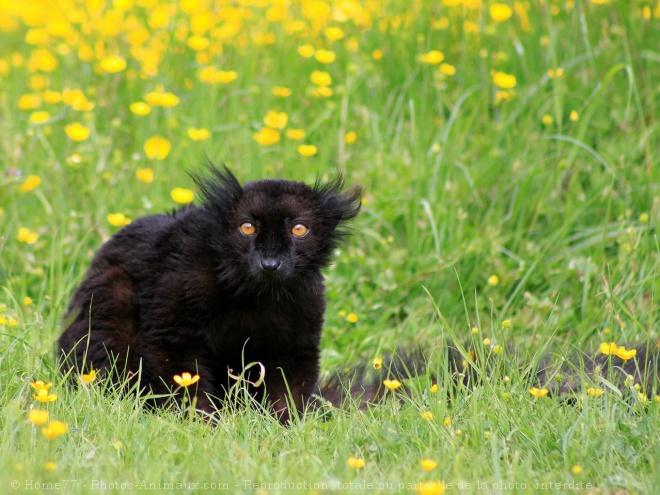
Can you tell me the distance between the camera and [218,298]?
11.9ft

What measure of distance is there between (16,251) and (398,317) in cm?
204

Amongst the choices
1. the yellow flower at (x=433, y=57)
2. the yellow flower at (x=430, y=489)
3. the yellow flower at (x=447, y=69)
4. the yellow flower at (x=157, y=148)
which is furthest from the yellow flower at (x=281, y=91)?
the yellow flower at (x=430, y=489)

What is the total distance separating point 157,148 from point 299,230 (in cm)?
198

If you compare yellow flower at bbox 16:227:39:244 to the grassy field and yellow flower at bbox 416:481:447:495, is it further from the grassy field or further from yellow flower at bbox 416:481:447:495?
yellow flower at bbox 416:481:447:495

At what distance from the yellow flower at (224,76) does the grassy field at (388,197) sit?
6 centimetres

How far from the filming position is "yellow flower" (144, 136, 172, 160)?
17.4 ft

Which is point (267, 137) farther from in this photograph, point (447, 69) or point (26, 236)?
point (26, 236)

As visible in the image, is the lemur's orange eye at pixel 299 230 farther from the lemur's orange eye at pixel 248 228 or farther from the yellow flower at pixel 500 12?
the yellow flower at pixel 500 12

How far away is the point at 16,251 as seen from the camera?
15.6ft

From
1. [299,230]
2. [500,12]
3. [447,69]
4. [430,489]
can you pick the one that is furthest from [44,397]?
[500,12]

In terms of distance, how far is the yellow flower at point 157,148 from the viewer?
5.31 metres

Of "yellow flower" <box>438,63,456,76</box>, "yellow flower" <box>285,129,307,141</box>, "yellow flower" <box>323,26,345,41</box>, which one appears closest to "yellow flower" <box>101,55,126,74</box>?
"yellow flower" <box>285,129,307,141</box>

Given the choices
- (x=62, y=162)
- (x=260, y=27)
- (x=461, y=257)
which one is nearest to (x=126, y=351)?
(x=461, y=257)

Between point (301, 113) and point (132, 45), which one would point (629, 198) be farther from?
point (132, 45)
